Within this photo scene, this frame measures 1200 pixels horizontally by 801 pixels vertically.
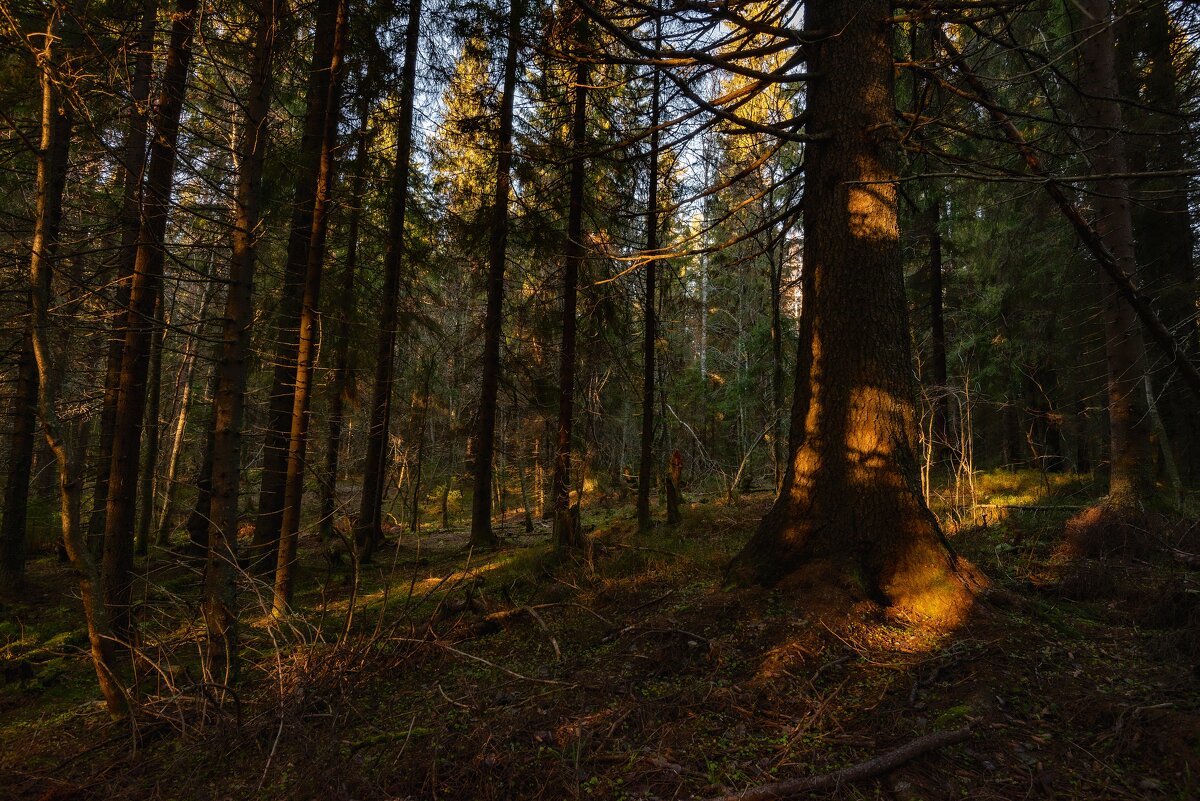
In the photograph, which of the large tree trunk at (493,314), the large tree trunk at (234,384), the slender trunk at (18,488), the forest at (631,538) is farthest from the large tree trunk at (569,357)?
the slender trunk at (18,488)

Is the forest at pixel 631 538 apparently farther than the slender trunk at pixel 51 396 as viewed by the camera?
No

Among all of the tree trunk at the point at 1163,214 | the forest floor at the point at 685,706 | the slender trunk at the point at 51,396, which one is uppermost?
the tree trunk at the point at 1163,214

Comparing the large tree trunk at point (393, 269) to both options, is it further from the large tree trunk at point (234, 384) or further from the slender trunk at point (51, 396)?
the slender trunk at point (51, 396)

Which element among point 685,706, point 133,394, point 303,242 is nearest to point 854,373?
point 685,706

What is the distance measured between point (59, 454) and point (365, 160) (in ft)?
25.8

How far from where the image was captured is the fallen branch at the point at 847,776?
7.43 feet

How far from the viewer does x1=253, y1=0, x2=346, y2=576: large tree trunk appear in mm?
6398

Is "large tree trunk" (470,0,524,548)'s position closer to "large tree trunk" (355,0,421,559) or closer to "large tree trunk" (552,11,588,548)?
"large tree trunk" (552,11,588,548)

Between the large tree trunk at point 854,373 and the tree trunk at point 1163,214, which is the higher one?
the tree trunk at point 1163,214

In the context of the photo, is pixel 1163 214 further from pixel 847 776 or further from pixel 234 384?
pixel 234 384

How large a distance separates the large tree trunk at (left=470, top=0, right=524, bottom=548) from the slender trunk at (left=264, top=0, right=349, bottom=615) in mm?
2972

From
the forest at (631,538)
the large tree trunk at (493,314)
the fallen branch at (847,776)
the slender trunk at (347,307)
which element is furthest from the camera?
the large tree trunk at (493,314)

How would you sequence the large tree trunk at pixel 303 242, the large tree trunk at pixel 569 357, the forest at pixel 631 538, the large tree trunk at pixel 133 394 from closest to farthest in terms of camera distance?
the forest at pixel 631 538, the large tree trunk at pixel 133 394, the large tree trunk at pixel 303 242, the large tree trunk at pixel 569 357

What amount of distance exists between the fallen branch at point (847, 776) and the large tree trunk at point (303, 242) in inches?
206
